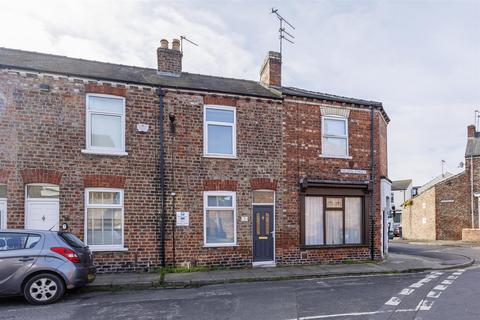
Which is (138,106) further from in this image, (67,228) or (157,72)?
(67,228)

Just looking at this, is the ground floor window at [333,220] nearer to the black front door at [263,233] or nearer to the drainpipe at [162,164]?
the black front door at [263,233]

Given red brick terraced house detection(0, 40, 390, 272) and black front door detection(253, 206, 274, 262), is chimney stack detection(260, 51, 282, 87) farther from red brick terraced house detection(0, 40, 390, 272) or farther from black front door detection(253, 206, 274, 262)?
black front door detection(253, 206, 274, 262)

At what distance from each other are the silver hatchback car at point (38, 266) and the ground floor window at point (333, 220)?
825 cm

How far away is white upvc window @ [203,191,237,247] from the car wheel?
5399mm

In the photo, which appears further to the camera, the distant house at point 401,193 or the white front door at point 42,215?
the distant house at point 401,193

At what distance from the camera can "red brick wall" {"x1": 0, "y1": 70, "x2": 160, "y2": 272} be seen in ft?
37.5

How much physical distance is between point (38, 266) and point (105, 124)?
5.46 meters

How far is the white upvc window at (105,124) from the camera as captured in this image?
40.3 feet

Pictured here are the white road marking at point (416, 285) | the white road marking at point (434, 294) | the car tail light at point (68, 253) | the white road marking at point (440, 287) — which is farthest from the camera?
the white road marking at point (416, 285)

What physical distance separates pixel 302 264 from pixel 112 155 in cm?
761

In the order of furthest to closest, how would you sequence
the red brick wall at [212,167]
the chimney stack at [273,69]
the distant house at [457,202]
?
the distant house at [457,202] → the chimney stack at [273,69] → the red brick wall at [212,167]

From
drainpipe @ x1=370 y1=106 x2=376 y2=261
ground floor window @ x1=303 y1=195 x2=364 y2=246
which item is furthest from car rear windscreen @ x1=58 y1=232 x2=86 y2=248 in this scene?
drainpipe @ x1=370 y1=106 x2=376 y2=261

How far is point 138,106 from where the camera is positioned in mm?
12664

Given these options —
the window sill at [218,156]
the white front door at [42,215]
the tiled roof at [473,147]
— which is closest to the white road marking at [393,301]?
the window sill at [218,156]
